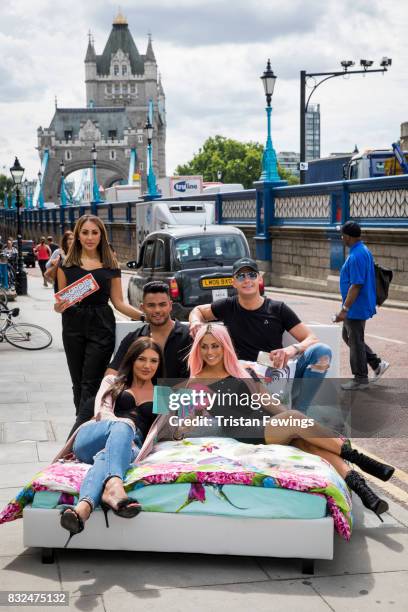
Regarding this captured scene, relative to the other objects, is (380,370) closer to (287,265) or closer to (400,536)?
(400,536)

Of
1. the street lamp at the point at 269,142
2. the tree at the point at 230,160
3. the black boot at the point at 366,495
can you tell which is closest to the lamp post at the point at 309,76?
the street lamp at the point at 269,142

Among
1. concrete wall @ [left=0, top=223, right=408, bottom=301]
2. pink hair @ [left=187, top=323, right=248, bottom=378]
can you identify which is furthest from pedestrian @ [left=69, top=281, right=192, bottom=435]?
concrete wall @ [left=0, top=223, right=408, bottom=301]

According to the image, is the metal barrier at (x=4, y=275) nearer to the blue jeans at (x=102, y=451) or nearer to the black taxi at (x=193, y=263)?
the black taxi at (x=193, y=263)

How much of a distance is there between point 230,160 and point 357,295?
137 meters

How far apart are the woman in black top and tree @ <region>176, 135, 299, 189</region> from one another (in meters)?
137

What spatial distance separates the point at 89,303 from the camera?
703 cm

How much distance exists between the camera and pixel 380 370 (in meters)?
10.1

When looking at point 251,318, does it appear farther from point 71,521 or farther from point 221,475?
point 71,521

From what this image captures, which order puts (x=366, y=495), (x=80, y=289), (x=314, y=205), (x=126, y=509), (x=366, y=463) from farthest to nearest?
(x=314, y=205) → (x=80, y=289) → (x=366, y=463) → (x=366, y=495) → (x=126, y=509)

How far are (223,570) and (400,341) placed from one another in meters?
9.65

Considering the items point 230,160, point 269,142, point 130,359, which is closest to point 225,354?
point 130,359

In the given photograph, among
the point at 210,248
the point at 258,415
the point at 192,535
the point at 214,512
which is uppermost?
the point at 210,248

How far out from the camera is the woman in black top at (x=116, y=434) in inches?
185

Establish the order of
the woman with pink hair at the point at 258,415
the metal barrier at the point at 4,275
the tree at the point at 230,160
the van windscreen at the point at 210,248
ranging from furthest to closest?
the tree at the point at 230,160 < the metal barrier at the point at 4,275 < the van windscreen at the point at 210,248 < the woman with pink hair at the point at 258,415
